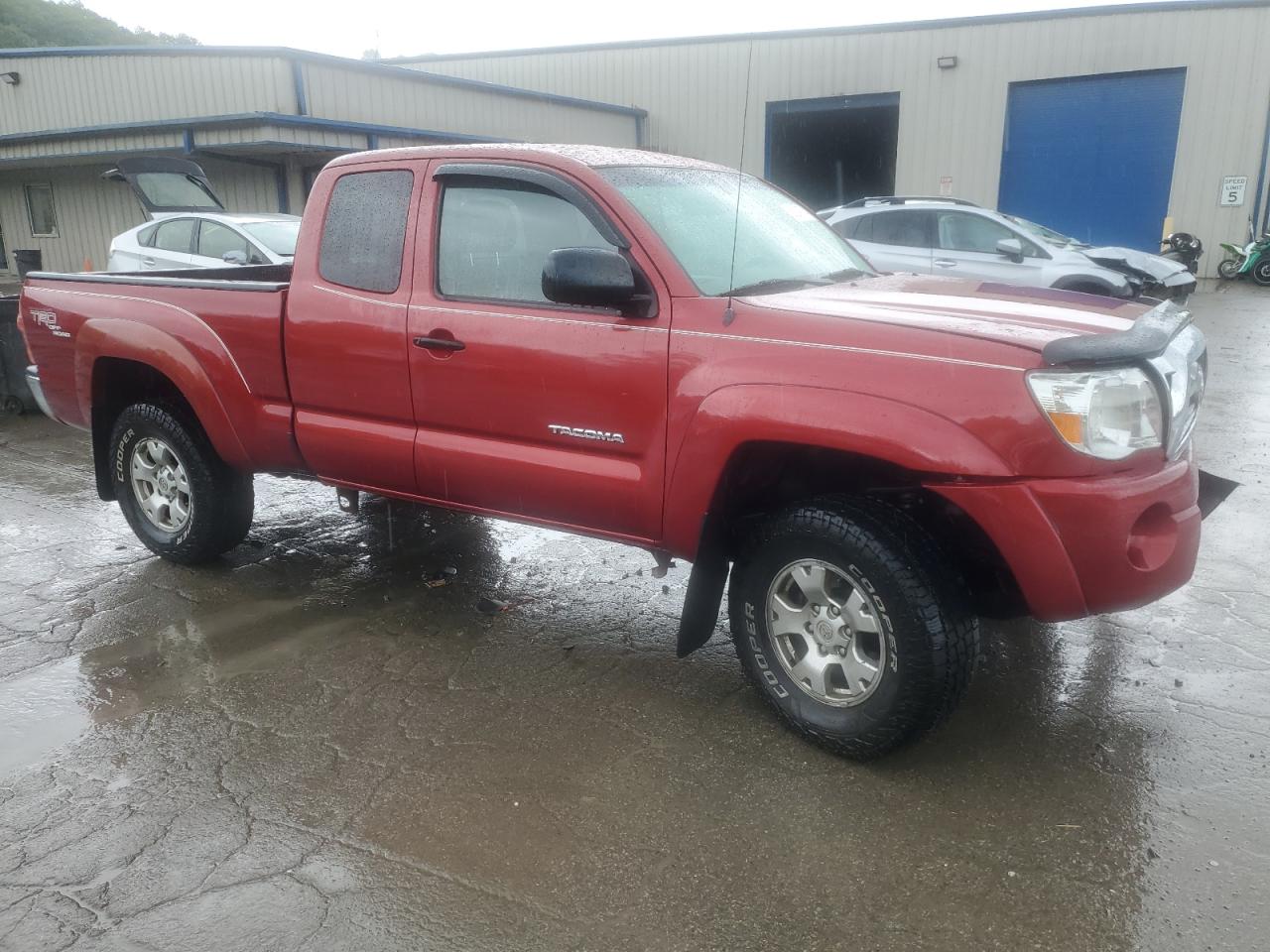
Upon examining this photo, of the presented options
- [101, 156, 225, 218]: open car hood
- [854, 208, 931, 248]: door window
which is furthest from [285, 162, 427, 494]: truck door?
[101, 156, 225, 218]: open car hood

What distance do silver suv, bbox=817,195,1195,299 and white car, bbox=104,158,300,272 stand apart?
6.34 metres

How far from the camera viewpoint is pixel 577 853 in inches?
112

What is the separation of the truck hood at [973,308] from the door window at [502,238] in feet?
2.72

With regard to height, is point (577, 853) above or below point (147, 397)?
below

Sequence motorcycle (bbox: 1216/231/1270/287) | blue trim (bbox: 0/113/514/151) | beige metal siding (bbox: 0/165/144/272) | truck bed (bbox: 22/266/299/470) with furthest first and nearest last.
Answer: beige metal siding (bbox: 0/165/144/272) → motorcycle (bbox: 1216/231/1270/287) → blue trim (bbox: 0/113/514/151) → truck bed (bbox: 22/266/299/470)

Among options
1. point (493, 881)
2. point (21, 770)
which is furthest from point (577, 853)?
point (21, 770)

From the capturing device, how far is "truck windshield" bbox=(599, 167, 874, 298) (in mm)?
3598

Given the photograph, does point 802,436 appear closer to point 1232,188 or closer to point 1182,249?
point 1182,249

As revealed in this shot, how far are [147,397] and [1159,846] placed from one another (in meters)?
4.76

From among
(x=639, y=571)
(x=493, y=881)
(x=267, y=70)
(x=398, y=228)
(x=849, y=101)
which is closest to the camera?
(x=493, y=881)

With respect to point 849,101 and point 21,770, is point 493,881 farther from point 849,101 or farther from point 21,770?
point 849,101

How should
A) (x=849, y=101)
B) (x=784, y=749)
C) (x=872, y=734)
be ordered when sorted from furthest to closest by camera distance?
1. (x=849, y=101)
2. (x=784, y=749)
3. (x=872, y=734)

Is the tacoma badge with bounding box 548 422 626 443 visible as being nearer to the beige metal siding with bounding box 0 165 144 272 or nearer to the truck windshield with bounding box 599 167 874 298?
the truck windshield with bounding box 599 167 874 298

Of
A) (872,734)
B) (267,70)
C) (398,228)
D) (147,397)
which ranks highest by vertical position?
(267,70)
